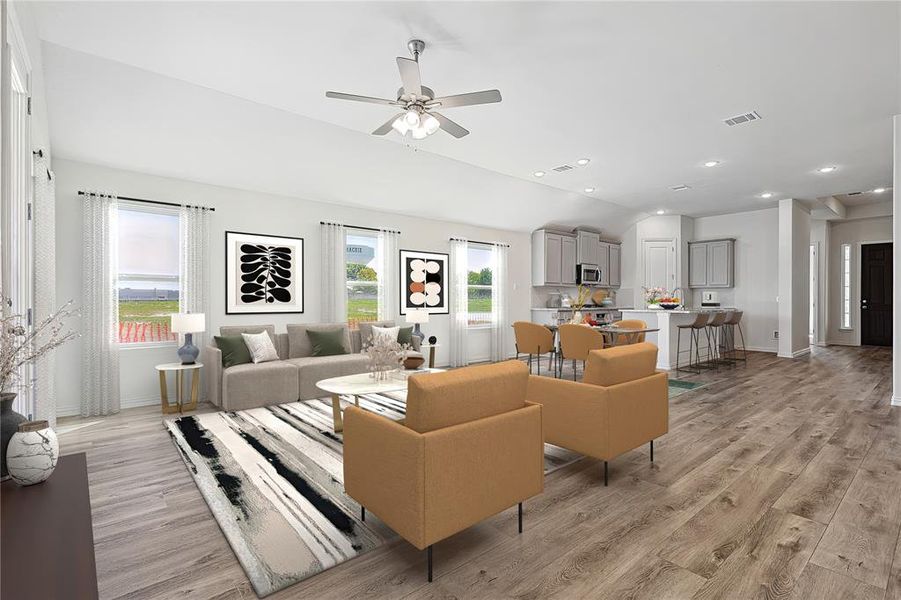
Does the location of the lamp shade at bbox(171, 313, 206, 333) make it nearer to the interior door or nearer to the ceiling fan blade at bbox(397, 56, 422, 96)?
the ceiling fan blade at bbox(397, 56, 422, 96)

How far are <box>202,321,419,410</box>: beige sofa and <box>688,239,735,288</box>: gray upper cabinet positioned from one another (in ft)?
26.6

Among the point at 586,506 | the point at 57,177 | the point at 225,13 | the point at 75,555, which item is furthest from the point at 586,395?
the point at 57,177

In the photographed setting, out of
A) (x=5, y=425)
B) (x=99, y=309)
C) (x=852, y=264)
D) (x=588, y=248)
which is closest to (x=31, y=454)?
(x=5, y=425)

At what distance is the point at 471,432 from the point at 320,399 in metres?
3.75

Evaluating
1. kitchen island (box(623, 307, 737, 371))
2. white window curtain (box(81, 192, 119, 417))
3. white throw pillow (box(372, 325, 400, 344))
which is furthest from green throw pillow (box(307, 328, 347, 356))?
kitchen island (box(623, 307, 737, 371))

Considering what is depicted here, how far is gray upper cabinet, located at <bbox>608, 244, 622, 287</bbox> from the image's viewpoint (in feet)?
34.1

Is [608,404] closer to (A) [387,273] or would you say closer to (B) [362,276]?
(A) [387,273]

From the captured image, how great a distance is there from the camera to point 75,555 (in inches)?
45.2

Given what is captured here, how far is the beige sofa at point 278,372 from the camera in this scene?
482cm

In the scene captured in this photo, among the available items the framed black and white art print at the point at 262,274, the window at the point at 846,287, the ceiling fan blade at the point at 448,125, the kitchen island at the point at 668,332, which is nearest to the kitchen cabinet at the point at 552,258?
the kitchen island at the point at 668,332

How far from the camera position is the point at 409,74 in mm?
2857

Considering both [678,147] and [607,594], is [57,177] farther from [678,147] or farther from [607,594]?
[678,147]

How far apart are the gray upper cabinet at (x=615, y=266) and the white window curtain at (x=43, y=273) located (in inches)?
382

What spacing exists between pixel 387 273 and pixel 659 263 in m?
6.59
